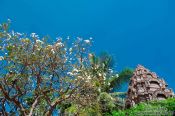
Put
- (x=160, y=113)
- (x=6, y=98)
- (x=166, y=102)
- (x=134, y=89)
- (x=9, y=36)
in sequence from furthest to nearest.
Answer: (x=134, y=89), (x=166, y=102), (x=160, y=113), (x=9, y=36), (x=6, y=98)

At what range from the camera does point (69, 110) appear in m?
35.0

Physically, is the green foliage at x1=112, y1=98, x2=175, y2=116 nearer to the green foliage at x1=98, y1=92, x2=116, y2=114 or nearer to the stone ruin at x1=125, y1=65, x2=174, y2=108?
the green foliage at x1=98, y1=92, x2=116, y2=114

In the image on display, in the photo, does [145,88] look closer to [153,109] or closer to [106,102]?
[106,102]

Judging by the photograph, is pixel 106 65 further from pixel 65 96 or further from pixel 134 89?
pixel 65 96

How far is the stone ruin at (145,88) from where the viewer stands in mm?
41922

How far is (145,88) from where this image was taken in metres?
43.1

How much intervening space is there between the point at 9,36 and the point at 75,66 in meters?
4.47

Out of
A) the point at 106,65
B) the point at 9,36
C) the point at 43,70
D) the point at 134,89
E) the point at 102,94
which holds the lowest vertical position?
the point at 43,70

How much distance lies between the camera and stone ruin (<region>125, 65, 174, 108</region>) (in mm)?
41922

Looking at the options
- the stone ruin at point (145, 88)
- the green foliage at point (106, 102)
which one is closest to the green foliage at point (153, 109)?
the green foliage at point (106, 102)

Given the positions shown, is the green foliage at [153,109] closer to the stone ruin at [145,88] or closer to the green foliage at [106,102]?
the green foliage at [106,102]

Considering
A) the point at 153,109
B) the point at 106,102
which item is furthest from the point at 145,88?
the point at 153,109

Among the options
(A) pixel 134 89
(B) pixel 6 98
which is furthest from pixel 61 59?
(A) pixel 134 89

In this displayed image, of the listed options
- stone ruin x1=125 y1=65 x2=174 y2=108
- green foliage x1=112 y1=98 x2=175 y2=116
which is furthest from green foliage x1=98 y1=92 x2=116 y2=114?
stone ruin x1=125 y1=65 x2=174 y2=108
